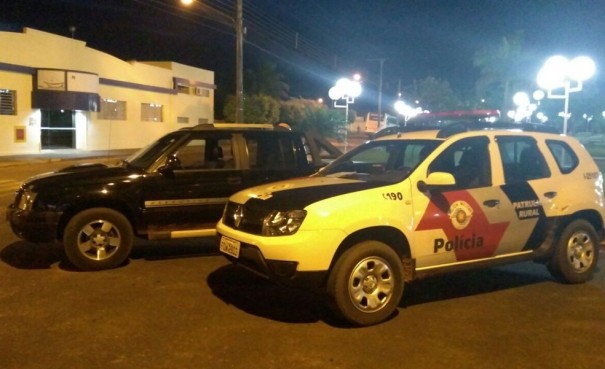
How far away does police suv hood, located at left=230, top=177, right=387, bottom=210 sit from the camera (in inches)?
223

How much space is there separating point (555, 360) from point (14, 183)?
51.7ft

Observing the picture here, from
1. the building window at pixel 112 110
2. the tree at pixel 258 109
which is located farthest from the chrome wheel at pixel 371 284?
the tree at pixel 258 109

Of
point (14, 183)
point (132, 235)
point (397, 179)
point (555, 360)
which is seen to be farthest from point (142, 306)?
point (14, 183)

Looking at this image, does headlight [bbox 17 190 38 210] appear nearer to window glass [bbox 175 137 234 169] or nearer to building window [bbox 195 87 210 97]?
window glass [bbox 175 137 234 169]

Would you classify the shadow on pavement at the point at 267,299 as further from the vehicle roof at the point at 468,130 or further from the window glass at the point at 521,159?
the window glass at the point at 521,159

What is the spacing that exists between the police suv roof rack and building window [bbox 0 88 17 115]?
26857 mm

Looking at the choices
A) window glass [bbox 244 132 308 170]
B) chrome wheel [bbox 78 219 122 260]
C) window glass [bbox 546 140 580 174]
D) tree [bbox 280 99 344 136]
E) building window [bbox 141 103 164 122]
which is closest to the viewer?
window glass [bbox 546 140 580 174]

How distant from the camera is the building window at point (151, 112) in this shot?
4034 cm

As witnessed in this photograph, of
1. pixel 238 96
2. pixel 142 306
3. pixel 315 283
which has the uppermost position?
pixel 238 96

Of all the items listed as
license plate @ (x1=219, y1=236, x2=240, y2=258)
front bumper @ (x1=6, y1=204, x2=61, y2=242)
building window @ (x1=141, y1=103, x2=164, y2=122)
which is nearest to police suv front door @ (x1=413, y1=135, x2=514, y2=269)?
license plate @ (x1=219, y1=236, x2=240, y2=258)

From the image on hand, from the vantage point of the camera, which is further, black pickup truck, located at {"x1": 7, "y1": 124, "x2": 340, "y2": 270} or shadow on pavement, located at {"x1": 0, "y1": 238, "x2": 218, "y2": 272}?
shadow on pavement, located at {"x1": 0, "y1": 238, "x2": 218, "y2": 272}

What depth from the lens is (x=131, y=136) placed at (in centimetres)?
3894

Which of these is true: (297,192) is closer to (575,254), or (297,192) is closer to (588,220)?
(575,254)

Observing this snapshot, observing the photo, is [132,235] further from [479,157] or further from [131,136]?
[131,136]
